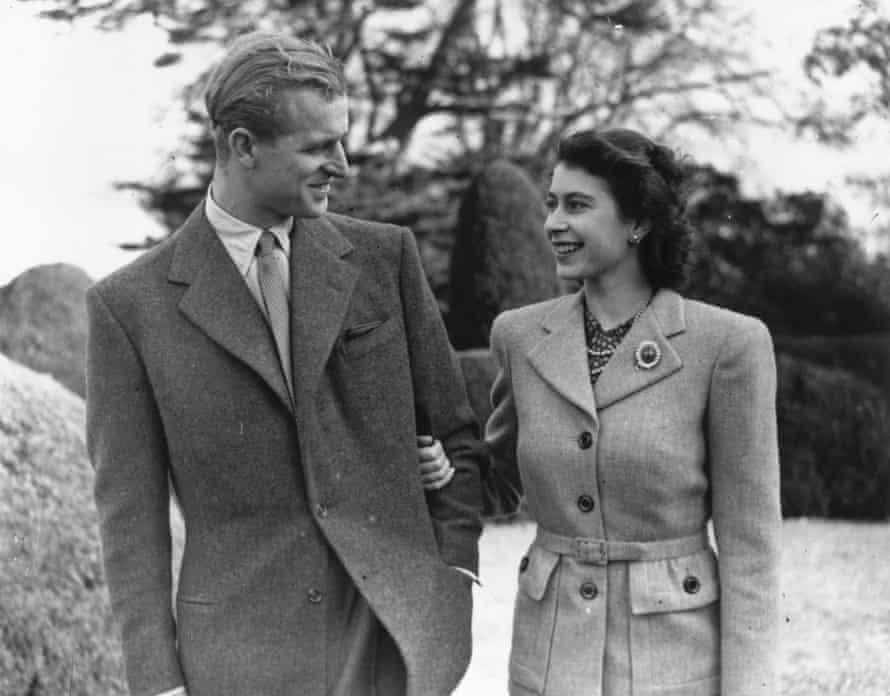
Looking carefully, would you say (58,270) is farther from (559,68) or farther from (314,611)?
(314,611)

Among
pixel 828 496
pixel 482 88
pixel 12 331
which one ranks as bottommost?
pixel 828 496

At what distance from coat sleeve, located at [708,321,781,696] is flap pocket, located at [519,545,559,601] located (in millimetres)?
339

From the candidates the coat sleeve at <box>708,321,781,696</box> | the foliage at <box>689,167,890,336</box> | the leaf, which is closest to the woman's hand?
the coat sleeve at <box>708,321,781,696</box>

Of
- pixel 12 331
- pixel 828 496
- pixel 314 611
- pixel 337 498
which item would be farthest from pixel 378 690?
pixel 828 496

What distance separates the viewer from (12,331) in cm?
845

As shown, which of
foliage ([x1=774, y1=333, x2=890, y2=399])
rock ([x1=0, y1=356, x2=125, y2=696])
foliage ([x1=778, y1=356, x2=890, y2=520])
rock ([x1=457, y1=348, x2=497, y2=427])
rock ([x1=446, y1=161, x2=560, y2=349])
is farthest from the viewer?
foliage ([x1=774, y1=333, x2=890, y2=399])

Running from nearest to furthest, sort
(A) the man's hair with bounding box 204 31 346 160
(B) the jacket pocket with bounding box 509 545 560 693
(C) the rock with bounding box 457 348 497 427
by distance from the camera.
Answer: (A) the man's hair with bounding box 204 31 346 160 → (B) the jacket pocket with bounding box 509 545 560 693 → (C) the rock with bounding box 457 348 497 427

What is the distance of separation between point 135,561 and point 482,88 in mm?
9446

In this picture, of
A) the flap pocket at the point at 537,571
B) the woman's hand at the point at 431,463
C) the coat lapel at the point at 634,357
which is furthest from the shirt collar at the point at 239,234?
the flap pocket at the point at 537,571

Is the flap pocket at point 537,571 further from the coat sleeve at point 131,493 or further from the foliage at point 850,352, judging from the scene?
the foliage at point 850,352

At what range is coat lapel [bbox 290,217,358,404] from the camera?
229 cm

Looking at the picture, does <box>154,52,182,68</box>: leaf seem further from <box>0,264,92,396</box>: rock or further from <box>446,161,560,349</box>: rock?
<box>446,161,560,349</box>: rock

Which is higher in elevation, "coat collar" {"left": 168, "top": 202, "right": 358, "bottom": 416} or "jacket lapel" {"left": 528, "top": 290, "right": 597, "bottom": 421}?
"coat collar" {"left": 168, "top": 202, "right": 358, "bottom": 416}

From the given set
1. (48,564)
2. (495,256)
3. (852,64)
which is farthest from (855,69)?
(48,564)
